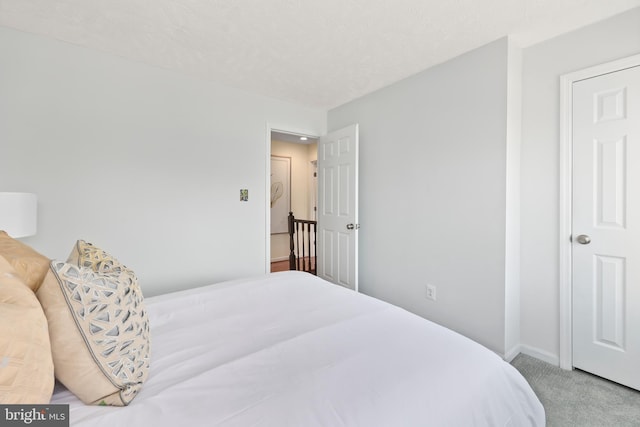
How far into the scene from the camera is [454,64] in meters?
2.40

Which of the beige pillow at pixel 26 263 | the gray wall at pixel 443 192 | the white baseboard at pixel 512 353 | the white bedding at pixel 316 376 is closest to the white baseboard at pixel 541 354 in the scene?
the white baseboard at pixel 512 353

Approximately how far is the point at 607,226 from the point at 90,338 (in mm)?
2779

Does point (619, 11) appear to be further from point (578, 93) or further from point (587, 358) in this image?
point (587, 358)

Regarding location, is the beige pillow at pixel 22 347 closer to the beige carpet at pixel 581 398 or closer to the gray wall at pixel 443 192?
the beige carpet at pixel 581 398

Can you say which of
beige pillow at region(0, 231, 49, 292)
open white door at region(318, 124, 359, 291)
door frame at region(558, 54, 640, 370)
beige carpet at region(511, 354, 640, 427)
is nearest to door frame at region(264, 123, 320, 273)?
open white door at region(318, 124, 359, 291)

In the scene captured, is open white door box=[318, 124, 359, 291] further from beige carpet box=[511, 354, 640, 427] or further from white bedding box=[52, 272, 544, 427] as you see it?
white bedding box=[52, 272, 544, 427]

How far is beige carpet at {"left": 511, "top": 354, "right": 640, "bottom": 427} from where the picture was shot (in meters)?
1.57

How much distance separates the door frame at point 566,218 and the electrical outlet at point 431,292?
875mm

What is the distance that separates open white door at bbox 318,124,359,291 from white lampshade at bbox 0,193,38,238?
102 inches

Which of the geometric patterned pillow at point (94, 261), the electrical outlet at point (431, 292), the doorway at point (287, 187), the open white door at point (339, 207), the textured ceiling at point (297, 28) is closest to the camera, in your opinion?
the geometric patterned pillow at point (94, 261)

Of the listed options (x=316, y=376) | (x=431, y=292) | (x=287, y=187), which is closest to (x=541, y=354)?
(x=431, y=292)

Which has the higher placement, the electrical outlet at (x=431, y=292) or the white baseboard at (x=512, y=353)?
the electrical outlet at (x=431, y=292)

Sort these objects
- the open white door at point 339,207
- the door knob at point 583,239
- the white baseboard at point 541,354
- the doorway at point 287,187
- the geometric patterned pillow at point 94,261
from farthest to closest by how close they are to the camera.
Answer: the doorway at point 287,187
the open white door at point 339,207
the white baseboard at point 541,354
the door knob at point 583,239
the geometric patterned pillow at point 94,261

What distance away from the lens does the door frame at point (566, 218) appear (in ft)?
6.58
